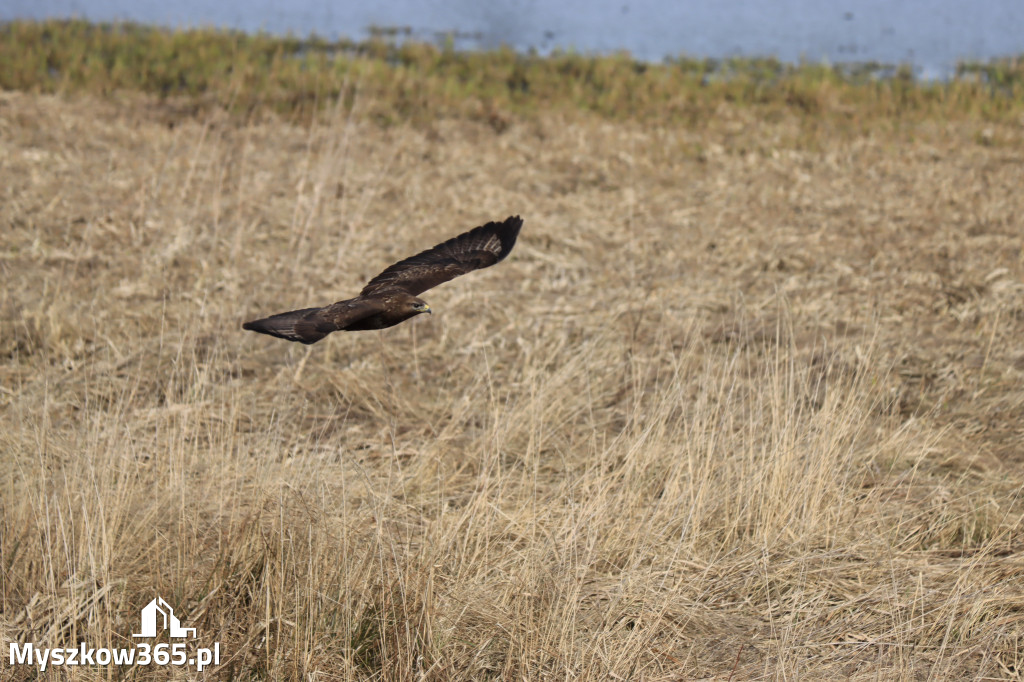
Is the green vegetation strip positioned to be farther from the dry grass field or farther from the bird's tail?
the bird's tail

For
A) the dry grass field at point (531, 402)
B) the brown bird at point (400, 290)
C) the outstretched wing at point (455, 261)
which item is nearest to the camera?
the brown bird at point (400, 290)

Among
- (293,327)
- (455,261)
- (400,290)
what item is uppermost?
(455,261)

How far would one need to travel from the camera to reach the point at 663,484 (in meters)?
4.38

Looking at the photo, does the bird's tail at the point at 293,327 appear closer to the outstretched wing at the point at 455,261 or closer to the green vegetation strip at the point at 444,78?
the outstretched wing at the point at 455,261

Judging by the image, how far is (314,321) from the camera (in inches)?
126

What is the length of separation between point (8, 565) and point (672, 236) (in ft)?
21.6

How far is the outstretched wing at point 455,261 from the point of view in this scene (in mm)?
3912

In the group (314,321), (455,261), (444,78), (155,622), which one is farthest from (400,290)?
(444,78)

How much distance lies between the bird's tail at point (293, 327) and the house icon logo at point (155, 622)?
1011mm

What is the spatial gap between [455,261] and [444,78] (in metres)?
10.6

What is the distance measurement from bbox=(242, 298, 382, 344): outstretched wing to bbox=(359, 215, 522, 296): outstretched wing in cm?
43

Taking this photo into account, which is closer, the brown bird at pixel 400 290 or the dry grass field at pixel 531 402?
the brown bird at pixel 400 290

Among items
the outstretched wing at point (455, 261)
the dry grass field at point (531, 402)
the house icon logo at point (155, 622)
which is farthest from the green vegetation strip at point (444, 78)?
the house icon logo at point (155, 622)

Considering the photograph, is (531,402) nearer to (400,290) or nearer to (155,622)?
(400,290)
